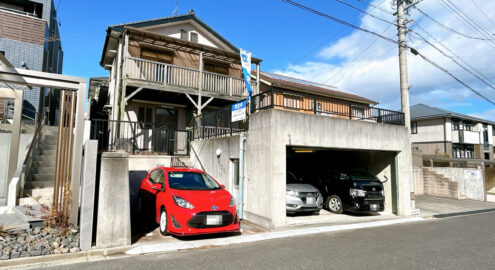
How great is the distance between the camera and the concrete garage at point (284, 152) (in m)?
7.93

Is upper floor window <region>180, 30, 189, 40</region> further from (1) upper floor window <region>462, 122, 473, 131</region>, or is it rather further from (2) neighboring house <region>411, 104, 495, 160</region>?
(1) upper floor window <region>462, 122, 473, 131</region>

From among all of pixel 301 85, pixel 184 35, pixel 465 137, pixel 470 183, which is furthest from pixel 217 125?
pixel 465 137

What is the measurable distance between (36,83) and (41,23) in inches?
Answer: 553

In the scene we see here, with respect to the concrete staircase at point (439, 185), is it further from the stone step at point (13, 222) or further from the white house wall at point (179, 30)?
the stone step at point (13, 222)

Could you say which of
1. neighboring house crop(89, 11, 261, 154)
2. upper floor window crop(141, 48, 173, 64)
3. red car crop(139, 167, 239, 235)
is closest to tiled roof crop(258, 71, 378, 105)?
neighboring house crop(89, 11, 261, 154)

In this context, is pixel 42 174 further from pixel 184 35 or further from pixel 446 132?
pixel 446 132

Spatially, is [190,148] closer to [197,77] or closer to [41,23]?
[197,77]

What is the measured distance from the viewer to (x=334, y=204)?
10.7 meters

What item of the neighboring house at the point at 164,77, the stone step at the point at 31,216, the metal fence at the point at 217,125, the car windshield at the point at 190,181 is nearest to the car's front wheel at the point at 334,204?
the metal fence at the point at 217,125

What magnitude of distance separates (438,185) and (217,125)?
1430cm

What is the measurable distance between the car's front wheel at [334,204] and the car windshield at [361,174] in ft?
3.31

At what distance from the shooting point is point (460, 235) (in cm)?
759

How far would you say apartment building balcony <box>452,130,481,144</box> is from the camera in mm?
30328

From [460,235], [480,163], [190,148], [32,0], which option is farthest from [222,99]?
[480,163]
